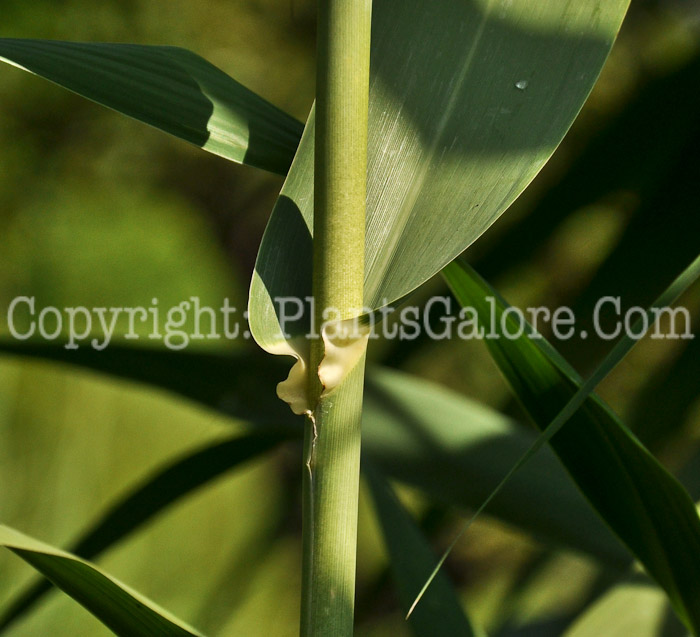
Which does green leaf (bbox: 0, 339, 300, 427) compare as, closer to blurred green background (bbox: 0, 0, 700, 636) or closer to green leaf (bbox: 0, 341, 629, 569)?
green leaf (bbox: 0, 341, 629, 569)

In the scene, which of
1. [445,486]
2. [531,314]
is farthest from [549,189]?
[445,486]

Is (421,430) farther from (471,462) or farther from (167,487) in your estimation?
(167,487)

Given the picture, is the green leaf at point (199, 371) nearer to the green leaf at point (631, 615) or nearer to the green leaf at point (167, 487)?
the green leaf at point (167, 487)

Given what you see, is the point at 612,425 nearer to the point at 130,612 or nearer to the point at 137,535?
the point at 130,612

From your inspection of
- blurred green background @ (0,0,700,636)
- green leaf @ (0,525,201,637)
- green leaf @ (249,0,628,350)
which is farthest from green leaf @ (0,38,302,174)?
blurred green background @ (0,0,700,636)

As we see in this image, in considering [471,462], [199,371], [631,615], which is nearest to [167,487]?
[199,371]

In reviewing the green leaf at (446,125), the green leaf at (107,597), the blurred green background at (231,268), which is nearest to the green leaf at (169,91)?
the green leaf at (446,125)
